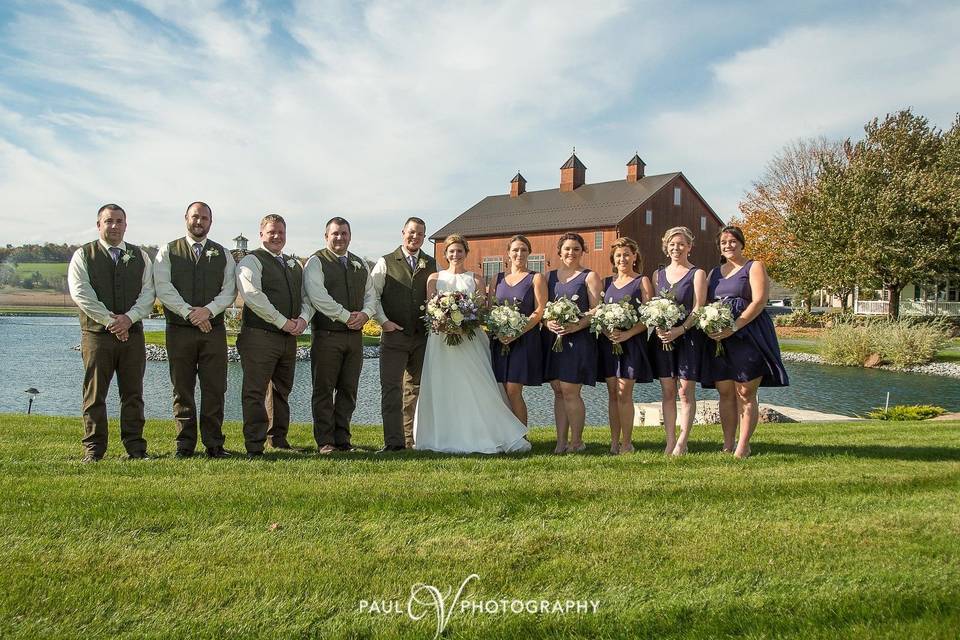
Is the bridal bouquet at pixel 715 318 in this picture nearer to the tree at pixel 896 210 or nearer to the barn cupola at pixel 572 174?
the tree at pixel 896 210

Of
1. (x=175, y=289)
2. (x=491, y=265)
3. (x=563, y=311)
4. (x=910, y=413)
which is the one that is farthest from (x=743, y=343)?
(x=491, y=265)

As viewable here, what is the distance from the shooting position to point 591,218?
50.7 m

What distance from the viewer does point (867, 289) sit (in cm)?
3903

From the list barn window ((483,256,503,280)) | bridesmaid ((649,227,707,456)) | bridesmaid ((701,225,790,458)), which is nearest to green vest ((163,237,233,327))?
bridesmaid ((649,227,707,456))

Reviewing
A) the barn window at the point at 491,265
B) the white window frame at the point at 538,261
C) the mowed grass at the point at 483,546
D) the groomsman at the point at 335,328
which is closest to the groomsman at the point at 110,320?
the mowed grass at the point at 483,546

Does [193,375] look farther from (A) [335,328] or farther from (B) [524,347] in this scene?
(B) [524,347]

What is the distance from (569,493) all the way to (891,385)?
20.1 m

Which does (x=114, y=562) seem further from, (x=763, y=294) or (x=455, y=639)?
(x=763, y=294)

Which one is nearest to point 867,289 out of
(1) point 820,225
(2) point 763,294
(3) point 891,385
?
(1) point 820,225

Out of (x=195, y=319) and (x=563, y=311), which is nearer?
(x=195, y=319)

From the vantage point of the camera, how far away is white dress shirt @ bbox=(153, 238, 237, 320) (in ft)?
22.7

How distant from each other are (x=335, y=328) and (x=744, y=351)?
4.21 metres

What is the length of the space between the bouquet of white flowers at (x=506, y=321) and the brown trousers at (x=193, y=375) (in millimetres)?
2718

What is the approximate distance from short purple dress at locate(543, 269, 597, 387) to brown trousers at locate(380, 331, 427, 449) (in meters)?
1.56
